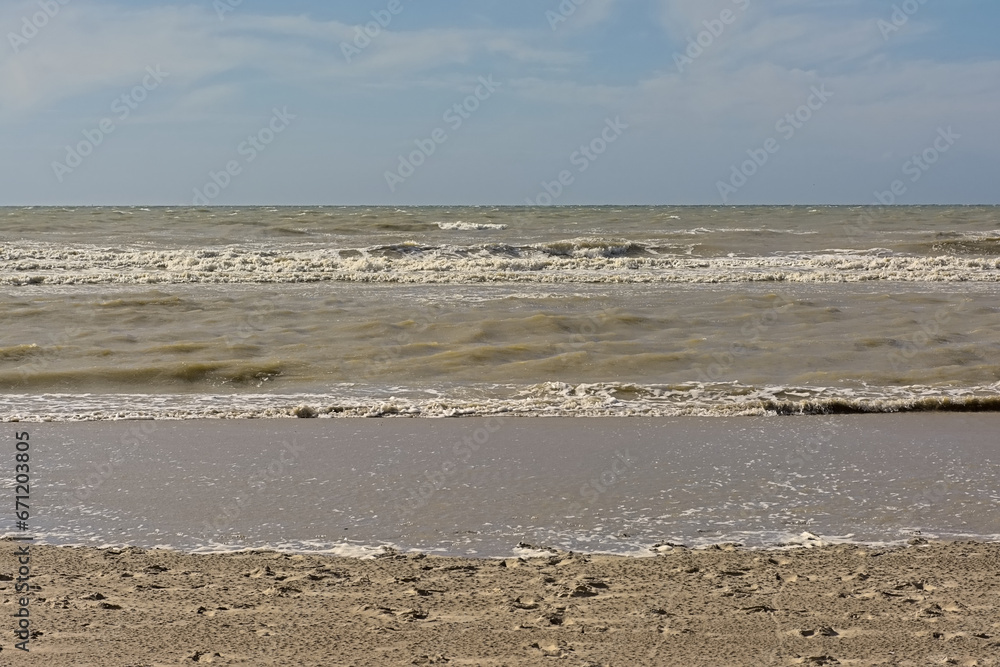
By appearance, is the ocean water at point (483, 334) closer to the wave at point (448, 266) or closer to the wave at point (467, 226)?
the wave at point (448, 266)

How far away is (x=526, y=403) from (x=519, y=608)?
4.92 meters

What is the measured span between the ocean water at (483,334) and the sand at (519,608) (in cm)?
388

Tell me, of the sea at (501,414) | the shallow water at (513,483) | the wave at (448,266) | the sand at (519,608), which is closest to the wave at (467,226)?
the wave at (448,266)

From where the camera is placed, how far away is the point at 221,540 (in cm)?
517

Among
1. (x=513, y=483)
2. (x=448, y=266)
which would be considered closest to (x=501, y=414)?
(x=513, y=483)

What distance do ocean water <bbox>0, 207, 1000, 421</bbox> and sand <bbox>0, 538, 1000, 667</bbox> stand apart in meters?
3.88

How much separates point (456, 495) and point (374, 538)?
3.14 ft

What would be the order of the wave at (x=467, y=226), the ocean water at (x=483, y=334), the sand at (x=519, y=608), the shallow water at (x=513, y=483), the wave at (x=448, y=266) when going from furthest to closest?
the wave at (x=467, y=226)
the wave at (x=448, y=266)
the ocean water at (x=483, y=334)
the shallow water at (x=513, y=483)
the sand at (x=519, y=608)

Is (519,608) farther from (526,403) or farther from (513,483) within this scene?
(526,403)

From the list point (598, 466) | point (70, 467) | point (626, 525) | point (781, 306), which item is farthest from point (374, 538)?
point (781, 306)

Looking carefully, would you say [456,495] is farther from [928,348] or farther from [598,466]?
[928,348]

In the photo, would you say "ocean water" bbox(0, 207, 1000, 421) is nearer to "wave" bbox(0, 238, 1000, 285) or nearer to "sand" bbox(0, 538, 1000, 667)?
"wave" bbox(0, 238, 1000, 285)

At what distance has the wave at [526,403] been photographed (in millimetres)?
8500

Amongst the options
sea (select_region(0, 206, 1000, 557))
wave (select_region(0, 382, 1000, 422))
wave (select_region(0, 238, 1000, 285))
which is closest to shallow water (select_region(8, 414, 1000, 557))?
sea (select_region(0, 206, 1000, 557))
